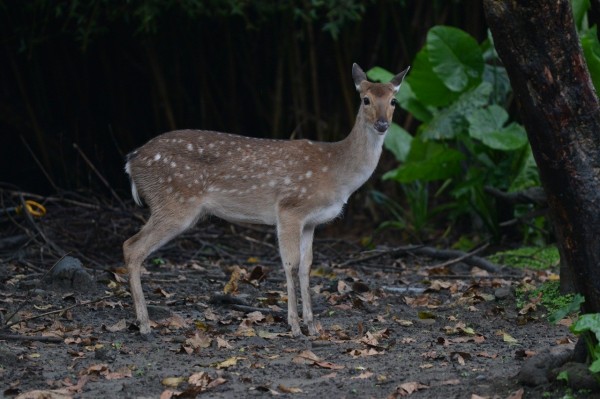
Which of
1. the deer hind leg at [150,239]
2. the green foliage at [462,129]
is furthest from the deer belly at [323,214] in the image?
the green foliage at [462,129]

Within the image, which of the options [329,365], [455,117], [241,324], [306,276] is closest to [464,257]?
[455,117]

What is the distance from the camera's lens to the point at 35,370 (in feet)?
17.2

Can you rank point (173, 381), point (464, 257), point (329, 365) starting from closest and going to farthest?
point (173, 381), point (329, 365), point (464, 257)

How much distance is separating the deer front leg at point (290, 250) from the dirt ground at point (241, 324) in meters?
0.26

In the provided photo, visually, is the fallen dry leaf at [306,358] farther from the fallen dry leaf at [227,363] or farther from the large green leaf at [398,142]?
the large green leaf at [398,142]

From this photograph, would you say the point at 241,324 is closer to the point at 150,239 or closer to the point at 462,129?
the point at 150,239

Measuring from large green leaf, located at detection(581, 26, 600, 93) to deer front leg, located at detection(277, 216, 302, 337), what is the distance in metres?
2.29

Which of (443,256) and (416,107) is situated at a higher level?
(416,107)

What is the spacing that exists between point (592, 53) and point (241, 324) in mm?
3228

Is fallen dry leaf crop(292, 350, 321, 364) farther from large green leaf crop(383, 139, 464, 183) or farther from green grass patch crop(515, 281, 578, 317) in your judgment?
large green leaf crop(383, 139, 464, 183)

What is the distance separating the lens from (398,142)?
36.4 feet

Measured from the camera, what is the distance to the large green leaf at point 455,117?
393 inches

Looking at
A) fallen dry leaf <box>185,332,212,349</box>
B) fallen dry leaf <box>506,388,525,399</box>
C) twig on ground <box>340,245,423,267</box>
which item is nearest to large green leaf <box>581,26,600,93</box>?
twig on ground <box>340,245,423,267</box>

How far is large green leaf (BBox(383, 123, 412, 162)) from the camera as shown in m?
11.0
